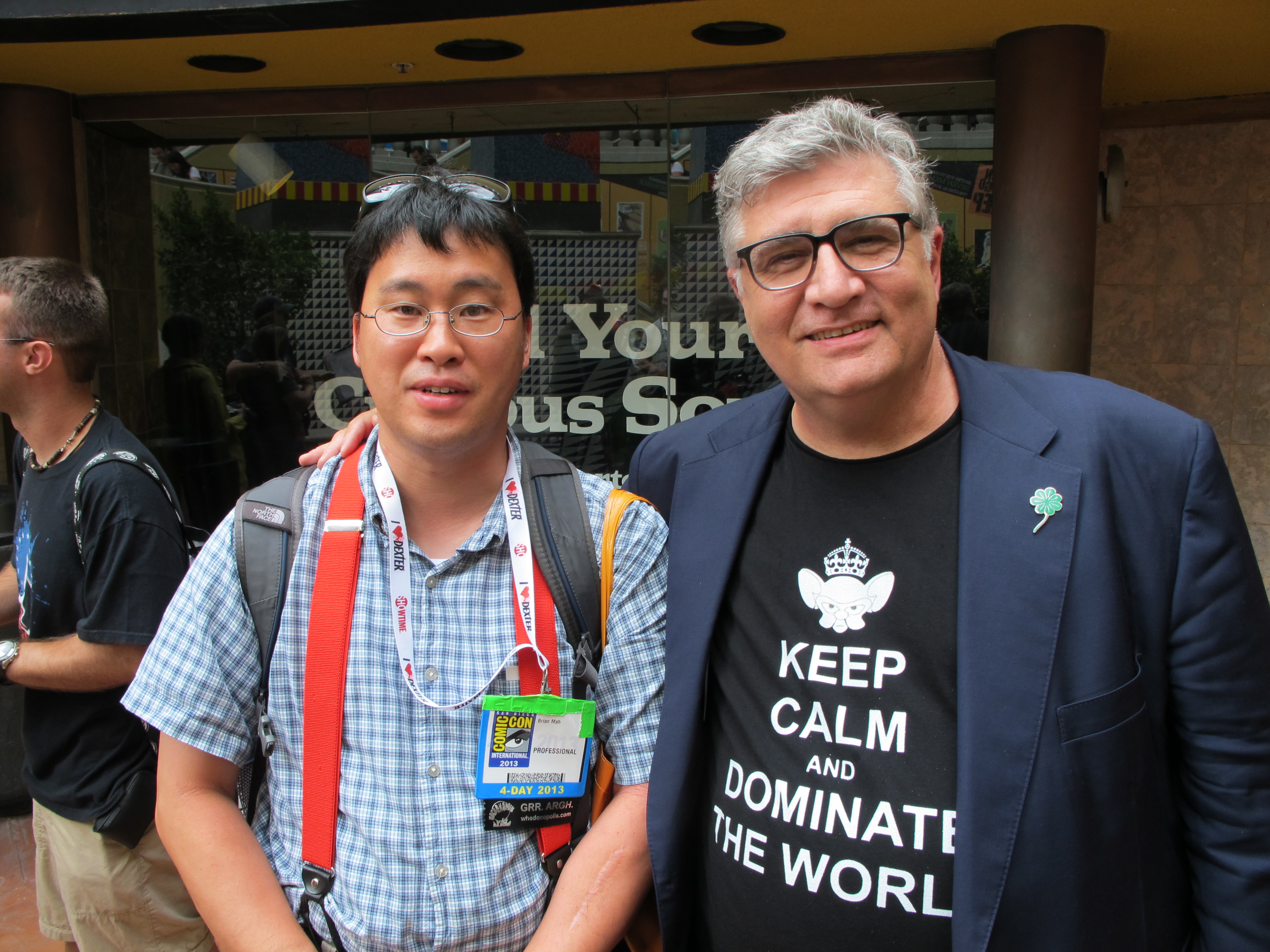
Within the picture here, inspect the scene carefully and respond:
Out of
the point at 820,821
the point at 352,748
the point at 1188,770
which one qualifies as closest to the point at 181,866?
the point at 352,748

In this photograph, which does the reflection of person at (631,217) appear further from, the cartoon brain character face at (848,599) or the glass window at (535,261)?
the cartoon brain character face at (848,599)

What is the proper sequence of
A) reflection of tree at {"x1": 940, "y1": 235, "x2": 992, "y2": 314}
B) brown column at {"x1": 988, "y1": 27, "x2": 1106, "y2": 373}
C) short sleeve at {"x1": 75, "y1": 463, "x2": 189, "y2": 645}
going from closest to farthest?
short sleeve at {"x1": 75, "y1": 463, "x2": 189, "y2": 645} < brown column at {"x1": 988, "y1": 27, "x2": 1106, "y2": 373} < reflection of tree at {"x1": 940, "y1": 235, "x2": 992, "y2": 314}

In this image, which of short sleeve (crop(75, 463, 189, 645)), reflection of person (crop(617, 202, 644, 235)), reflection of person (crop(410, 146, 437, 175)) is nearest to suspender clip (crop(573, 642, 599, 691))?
short sleeve (crop(75, 463, 189, 645))

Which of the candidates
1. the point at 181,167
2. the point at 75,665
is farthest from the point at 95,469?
the point at 181,167

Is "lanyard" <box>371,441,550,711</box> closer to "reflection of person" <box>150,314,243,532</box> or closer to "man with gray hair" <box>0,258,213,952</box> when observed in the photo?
"man with gray hair" <box>0,258,213,952</box>

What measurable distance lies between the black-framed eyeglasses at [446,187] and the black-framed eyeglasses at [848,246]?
506 millimetres

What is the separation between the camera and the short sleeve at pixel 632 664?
5.60 ft

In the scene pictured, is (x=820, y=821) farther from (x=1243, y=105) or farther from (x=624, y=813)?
(x=1243, y=105)

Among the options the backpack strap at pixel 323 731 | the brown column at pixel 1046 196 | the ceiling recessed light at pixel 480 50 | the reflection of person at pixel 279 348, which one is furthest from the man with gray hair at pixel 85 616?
the brown column at pixel 1046 196

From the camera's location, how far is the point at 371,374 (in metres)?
1.66

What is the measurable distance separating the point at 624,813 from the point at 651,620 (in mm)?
352

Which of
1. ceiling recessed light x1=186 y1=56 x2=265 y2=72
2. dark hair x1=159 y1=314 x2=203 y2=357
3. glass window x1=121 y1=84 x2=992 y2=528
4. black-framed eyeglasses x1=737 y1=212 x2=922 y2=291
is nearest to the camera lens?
black-framed eyeglasses x1=737 y1=212 x2=922 y2=291

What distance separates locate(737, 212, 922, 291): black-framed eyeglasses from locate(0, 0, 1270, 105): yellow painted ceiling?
267 cm

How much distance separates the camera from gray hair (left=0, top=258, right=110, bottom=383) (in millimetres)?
2607
